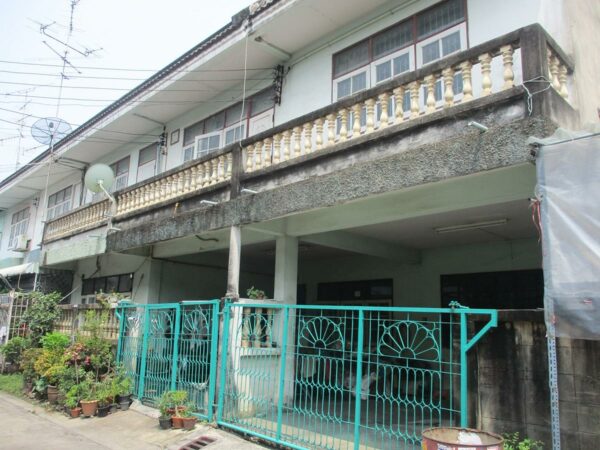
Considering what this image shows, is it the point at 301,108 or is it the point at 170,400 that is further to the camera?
the point at 301,108

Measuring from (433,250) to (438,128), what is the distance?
18.5 ft

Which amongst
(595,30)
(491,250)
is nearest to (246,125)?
(491,250)

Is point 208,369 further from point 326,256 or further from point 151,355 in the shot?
point 326,256

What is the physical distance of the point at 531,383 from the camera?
4.15 m

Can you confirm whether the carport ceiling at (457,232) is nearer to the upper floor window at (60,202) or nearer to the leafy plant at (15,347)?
the leafy plant at (15,347)

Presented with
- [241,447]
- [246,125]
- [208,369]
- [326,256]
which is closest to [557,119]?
[241,447]

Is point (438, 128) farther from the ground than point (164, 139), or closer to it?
closer to it

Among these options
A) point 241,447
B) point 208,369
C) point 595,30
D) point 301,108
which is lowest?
point 241,447

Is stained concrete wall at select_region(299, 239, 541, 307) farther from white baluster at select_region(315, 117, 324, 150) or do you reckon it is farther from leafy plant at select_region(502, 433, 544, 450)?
leafy plant at select_region(502, 433, 544, 450)

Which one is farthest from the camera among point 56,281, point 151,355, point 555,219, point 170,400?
point 56,281

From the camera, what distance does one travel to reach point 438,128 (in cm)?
527

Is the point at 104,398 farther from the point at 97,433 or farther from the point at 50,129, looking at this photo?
the point at 50,129

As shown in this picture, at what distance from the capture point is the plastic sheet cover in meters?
3.66

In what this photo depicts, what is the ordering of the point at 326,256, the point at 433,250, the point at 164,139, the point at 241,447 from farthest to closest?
the point at 164,139
the point at 326,256
the point at 433,250
the point at 241,447
